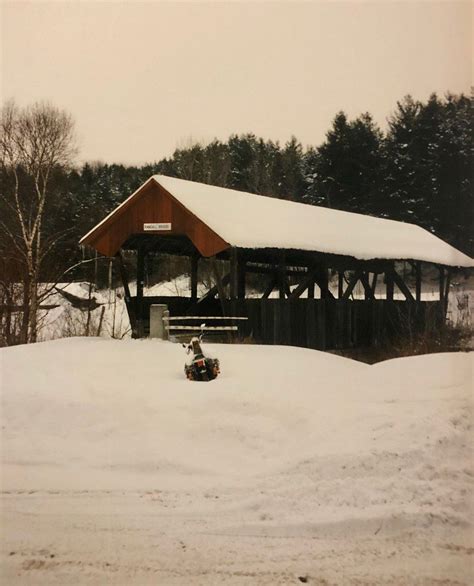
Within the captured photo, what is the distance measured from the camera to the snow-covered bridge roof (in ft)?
27.6

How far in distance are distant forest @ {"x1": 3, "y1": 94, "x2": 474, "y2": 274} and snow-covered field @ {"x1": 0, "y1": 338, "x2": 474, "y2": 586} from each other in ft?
6.30

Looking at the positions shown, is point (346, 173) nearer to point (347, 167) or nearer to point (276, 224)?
point (347, 167)

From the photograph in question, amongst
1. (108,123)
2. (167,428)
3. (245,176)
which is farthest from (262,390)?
(245,176)

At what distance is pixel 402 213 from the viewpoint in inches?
297

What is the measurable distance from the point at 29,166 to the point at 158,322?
4.15 metres

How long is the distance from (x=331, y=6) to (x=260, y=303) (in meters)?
6.28

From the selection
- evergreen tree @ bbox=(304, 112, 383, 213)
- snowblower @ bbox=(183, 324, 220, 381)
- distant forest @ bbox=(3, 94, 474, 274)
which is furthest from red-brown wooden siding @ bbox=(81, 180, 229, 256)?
snowblower @ bbox=(183, 324, 220, 381)

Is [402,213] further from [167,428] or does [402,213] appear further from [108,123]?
[167,428]

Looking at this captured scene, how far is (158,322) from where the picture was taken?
908cm

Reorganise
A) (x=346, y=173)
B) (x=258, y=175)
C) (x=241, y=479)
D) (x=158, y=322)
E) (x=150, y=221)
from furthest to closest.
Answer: (x=150, y=221), (x=158, y=322), (x=346, y=173), (x=258, y=175), (x=241, y=479)

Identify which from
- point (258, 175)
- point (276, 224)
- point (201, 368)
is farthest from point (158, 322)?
point (201, 368)

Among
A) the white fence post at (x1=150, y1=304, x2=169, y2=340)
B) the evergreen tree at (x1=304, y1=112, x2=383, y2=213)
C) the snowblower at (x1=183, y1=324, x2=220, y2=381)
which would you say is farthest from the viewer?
the white fence post at (x1=150, y1=304, x2=169, y2=340)

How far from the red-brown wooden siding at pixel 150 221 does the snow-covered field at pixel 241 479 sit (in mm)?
4946

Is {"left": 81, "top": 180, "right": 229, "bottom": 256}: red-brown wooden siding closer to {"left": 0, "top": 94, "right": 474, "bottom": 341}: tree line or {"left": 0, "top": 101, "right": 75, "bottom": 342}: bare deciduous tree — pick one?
{"left": 0, "top": 94, "right": 474, "bottom": 341}: tree line
